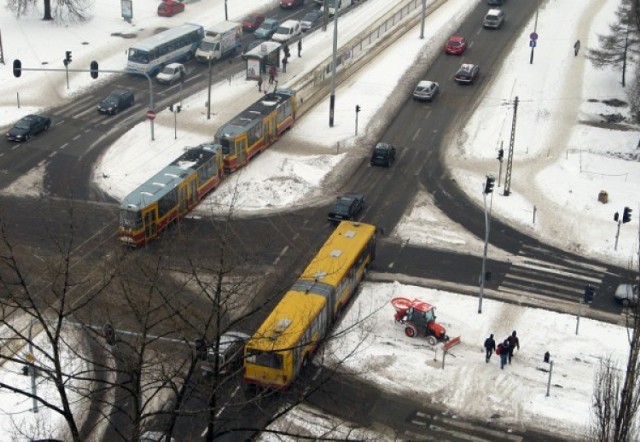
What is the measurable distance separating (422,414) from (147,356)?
12.2 metres

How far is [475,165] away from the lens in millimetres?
66625

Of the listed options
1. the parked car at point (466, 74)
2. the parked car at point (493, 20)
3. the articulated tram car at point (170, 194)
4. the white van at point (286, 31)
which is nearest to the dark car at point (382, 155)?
the articulated tram car at point (170, 194)

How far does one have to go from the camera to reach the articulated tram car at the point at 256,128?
206 ft

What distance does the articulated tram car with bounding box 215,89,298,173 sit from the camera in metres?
62.8

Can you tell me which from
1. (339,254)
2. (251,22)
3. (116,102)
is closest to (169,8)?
(251,22)

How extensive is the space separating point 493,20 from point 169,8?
31.0 metres

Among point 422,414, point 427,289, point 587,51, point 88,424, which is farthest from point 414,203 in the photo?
point 587,51

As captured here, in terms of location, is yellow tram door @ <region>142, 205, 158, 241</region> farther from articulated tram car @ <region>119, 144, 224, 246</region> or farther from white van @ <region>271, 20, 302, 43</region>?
white van @ <region>271, 20, 302, 43</region>

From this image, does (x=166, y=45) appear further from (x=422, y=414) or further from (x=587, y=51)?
(x=422, y=414)

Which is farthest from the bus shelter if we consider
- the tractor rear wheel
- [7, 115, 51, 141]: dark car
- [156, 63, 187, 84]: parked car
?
the tractor rear wheel

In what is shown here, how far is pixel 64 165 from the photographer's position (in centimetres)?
6425

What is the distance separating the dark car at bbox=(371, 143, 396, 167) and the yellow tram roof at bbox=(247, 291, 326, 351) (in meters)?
22.6

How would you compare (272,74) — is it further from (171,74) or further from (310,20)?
(310,20)

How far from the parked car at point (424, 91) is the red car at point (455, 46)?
33.5 feet
